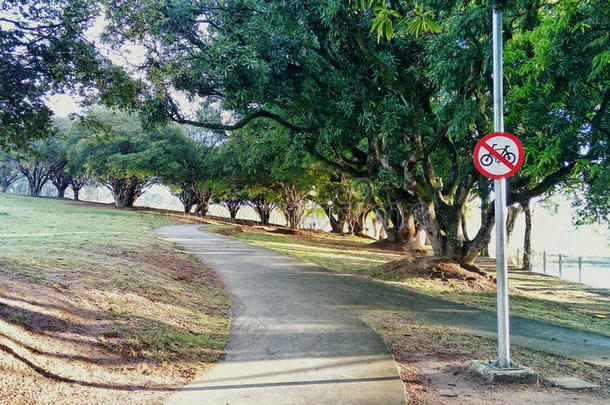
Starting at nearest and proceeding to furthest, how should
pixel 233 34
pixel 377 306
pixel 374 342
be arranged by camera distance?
pixel 374 342, pixel 377 306, pixel 233 34

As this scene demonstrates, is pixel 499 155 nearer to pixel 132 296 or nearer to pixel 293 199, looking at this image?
pixel 132 296

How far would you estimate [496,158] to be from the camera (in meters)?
5.64

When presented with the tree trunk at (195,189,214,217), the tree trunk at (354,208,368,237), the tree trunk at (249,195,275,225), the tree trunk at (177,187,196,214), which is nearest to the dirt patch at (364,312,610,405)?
the tree trunk at (354,208,368,237)

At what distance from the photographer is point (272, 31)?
1070 centimetres

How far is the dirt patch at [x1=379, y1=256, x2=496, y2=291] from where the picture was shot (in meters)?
12.9

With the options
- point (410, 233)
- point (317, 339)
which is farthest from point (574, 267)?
point (317, 339)

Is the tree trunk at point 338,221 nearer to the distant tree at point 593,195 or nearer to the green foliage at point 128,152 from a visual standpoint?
the green foliage at point 128,152

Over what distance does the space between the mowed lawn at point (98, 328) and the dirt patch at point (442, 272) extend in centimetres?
629

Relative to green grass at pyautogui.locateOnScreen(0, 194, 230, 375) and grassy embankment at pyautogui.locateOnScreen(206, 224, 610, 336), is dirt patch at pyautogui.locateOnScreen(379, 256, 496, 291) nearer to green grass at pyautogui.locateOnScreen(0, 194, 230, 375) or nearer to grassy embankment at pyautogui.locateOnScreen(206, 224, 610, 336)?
grassy embankment at pyautogui.locateOnScreen(206, 224, 610, 336)

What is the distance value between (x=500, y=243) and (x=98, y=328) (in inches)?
216

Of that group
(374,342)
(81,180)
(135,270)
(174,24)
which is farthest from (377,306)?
(81,180)

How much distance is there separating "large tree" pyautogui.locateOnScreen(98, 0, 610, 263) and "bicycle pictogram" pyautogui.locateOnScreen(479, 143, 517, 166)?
274 centimetres

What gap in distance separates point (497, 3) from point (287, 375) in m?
5.33

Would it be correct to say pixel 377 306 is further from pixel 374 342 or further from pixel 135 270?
pixel 135 270
